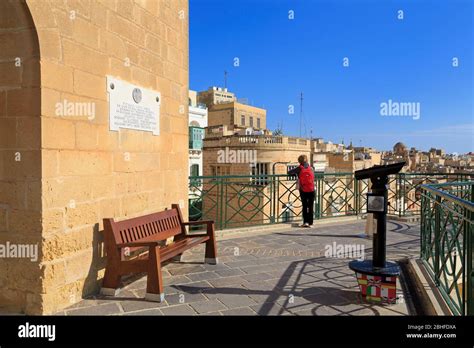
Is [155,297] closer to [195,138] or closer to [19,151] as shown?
[19,151]

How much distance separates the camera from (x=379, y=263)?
12.9 feet

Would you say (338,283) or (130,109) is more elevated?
(130,109)

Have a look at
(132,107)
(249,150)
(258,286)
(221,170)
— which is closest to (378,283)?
(258,286)

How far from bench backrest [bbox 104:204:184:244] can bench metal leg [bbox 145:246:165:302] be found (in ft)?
1.77

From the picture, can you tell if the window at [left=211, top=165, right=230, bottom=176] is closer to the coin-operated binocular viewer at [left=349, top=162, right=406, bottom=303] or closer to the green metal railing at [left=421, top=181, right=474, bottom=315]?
the green metal railing at [left=421, top=181, right=474, bottom=315]

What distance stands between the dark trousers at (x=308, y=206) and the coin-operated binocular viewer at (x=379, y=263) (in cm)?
403

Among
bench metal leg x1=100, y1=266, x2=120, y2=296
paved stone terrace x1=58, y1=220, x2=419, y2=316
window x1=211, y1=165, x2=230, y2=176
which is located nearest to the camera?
paved stone terrace x1=58, y1=220, x2=419, y2=316

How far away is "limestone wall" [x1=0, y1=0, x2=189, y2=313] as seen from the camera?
352 centimetres

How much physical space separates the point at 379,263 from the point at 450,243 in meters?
0.75

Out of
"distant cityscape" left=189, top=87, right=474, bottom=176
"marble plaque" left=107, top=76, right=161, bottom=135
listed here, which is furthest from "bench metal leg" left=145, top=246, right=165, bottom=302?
"distant cityscape" left=189, top=87, right=474, bottom=176

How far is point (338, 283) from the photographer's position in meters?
4.43

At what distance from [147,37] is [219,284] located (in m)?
3.59
